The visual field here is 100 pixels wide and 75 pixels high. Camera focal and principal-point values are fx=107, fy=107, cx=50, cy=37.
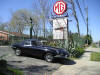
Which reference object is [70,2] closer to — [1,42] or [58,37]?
[58,37]

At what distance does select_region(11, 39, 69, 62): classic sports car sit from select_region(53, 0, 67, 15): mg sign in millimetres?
4429

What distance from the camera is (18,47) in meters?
8.48

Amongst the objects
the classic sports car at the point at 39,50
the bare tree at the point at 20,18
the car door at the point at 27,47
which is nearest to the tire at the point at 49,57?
the classic sports car at the point at 39,50

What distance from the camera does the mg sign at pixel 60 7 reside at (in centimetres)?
1071

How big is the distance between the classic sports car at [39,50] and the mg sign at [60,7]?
4429mm

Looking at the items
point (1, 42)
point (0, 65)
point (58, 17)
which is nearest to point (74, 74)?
point (0, 65)

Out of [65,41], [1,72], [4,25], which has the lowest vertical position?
[1,72]

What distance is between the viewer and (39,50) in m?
7.50

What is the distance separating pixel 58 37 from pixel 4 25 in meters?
41.0

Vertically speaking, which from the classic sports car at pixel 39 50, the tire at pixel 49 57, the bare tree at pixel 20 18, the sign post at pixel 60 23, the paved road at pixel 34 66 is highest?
the bare tree at pixel 20 18

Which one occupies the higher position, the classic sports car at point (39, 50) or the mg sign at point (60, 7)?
the mg sign at point (60, 7)

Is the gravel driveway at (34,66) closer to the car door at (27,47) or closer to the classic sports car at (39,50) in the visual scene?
the classic sports car at (39,50)

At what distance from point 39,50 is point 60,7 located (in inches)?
216

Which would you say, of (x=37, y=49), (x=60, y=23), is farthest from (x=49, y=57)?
(x=60, y=23)
